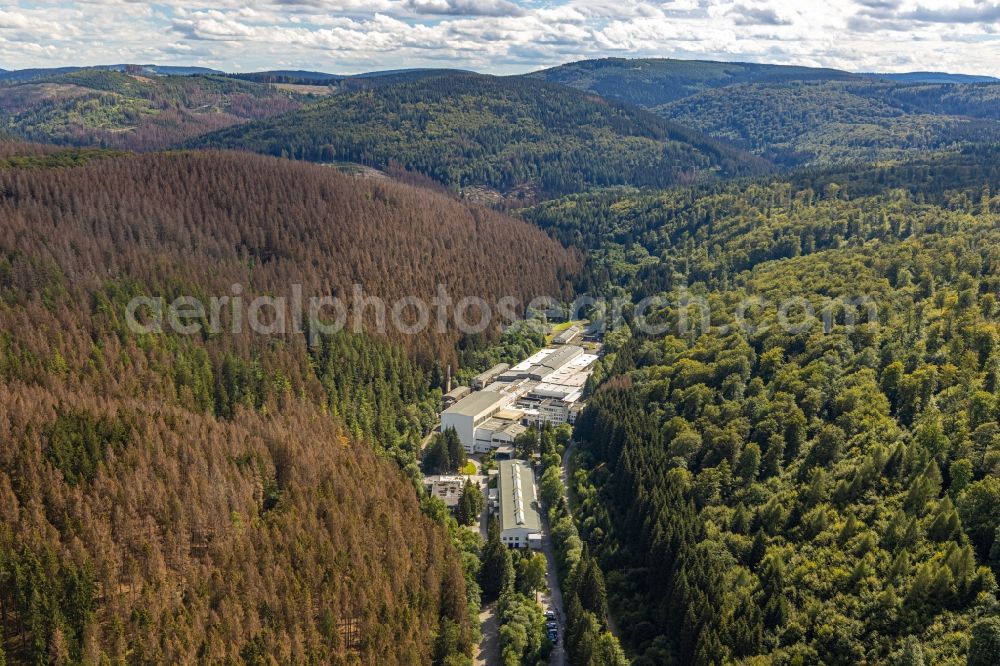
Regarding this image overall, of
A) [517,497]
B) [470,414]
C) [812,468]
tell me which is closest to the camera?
[812,468]

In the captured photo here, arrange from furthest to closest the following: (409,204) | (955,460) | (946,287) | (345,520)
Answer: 1. (409,204)
2. (946,287)
3. (345,520)
4. (955,460)

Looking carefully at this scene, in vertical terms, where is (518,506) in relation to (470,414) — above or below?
below

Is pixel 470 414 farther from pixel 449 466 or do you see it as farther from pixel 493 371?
pixel 493 371

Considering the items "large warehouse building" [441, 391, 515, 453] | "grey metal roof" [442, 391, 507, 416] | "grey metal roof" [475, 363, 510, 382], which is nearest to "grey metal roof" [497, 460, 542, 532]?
"large warehouse building" [441, 391, 515, 453]

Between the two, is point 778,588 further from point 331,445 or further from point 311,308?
point 311,308

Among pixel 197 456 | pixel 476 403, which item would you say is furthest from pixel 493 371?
pixel 197 456

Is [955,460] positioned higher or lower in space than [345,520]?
higher

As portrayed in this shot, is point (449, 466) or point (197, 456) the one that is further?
point (449, 466)

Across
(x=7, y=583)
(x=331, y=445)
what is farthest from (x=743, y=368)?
(x=7, y=583)
